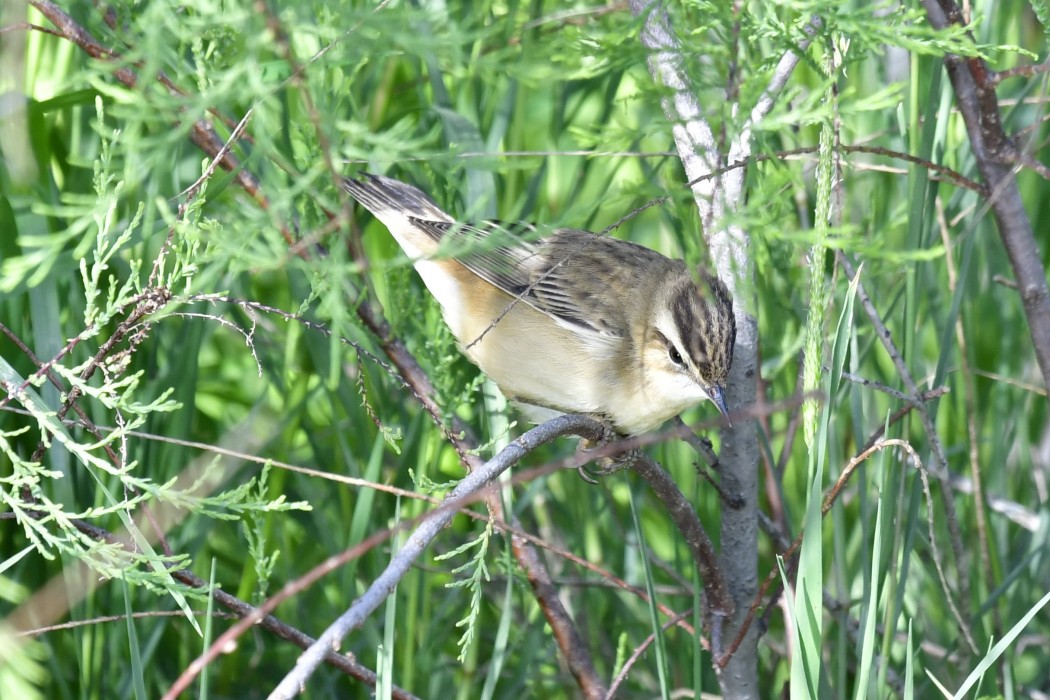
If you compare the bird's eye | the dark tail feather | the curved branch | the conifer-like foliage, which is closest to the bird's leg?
the conifer-like foliage

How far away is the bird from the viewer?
11.0 feet

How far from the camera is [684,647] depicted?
3.47 meters

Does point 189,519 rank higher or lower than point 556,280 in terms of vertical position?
lower

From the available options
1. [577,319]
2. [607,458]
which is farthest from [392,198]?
[607,458]

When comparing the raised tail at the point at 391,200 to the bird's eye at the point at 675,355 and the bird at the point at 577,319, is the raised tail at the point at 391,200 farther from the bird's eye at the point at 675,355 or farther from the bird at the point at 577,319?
the bird's eye at the point at 675,355

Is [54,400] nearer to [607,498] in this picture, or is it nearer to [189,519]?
[189,519]

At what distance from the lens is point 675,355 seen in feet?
11.2

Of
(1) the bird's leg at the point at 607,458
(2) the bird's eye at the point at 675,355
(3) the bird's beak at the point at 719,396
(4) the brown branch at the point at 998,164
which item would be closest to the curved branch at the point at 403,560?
(1) the bird's leg at the point at 607,458

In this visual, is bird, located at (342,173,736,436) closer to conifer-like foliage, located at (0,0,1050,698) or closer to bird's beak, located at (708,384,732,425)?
bird's beak, located at (708,384,732,425)

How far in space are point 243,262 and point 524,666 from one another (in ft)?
6.38

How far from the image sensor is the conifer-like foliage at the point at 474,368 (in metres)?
2.01

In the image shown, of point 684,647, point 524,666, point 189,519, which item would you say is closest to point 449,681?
point 524,666

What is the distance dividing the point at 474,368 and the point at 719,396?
1.10 metres

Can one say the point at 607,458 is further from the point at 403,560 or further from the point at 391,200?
the point at 403,560
